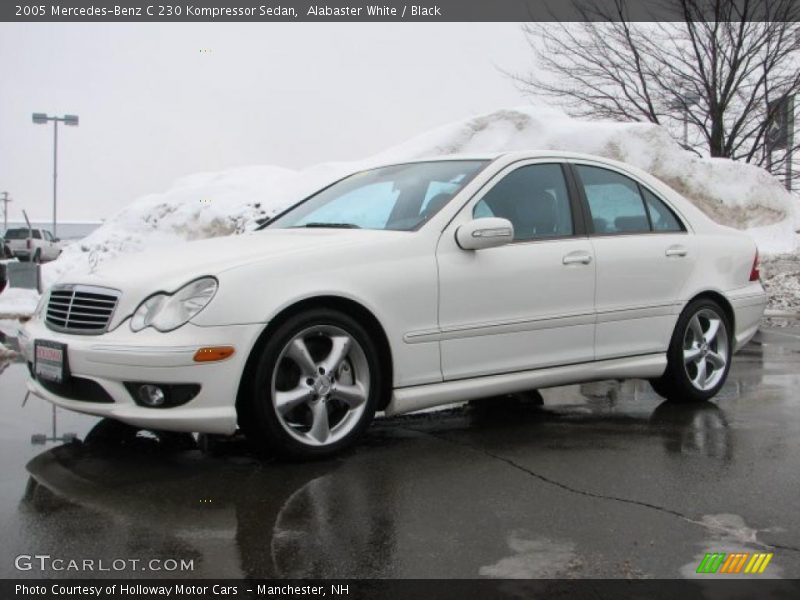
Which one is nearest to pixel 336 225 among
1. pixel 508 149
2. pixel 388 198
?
pixel 388 198

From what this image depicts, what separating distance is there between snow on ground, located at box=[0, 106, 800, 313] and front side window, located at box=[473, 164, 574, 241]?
386 inches

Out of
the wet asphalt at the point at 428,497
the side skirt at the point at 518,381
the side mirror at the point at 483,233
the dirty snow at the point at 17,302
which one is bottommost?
the wet asphalt at the point at 428,497

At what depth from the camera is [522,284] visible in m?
4.77

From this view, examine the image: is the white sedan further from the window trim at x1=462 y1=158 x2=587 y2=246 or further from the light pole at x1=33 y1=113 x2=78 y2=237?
the light pole at x1=33 y1=113 x2=78 y2=237

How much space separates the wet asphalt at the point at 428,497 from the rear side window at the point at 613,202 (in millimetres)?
1175

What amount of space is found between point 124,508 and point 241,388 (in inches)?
30.2

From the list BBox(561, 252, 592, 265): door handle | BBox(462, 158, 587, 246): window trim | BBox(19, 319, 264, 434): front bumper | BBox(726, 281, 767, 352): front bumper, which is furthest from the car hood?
BBox(726, 281, 767, 352): front bumper

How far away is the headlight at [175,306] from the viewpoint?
389cm

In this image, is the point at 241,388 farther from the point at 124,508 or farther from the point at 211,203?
the point at 211,203

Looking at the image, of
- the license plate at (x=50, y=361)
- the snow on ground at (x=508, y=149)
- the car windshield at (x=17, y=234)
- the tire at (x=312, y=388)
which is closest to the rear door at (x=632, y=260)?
the tire at (x=312, y=388)

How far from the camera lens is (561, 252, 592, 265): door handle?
5.00m

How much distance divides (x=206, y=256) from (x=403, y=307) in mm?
984

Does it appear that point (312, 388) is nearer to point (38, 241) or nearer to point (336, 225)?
point (336, 225)

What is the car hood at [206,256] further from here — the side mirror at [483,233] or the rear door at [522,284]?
the rear door at [522,284]
